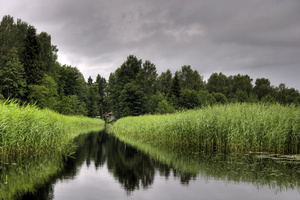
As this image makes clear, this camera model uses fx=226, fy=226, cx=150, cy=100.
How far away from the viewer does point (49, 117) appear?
14.1 metres

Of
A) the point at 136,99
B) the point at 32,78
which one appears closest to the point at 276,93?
the point at 136,99

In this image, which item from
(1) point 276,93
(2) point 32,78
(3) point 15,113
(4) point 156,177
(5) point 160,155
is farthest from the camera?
(1) point 276,93

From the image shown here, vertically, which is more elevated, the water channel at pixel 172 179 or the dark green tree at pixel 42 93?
the dark green tree at pixel 42 93

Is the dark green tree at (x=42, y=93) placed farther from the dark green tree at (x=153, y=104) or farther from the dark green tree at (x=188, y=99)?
the dark green tree at (x=188, y=99)

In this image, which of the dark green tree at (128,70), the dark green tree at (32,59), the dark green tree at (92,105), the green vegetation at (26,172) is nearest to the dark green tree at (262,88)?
the dark green tree at (128,70)

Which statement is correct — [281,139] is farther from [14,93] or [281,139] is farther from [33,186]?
[14,93]

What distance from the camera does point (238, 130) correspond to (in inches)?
490

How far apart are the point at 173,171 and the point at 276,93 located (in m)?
104

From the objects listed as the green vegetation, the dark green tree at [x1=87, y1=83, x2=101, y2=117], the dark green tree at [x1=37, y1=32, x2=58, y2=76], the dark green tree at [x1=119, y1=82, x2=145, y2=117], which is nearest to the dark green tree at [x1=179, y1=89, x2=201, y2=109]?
the dark green tree at [x1=119, y1=82, x2=145, y2=117]

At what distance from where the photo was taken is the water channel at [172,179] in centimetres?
647

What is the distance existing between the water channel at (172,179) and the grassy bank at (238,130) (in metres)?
1.52

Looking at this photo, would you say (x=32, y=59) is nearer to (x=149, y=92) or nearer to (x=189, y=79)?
(x=149, y=92)

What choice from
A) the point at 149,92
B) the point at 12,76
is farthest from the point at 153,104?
the point at 12,76

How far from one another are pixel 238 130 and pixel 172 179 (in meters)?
6.12
